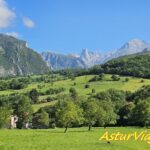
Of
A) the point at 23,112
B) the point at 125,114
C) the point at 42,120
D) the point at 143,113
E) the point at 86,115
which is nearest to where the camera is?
the point at 86,115

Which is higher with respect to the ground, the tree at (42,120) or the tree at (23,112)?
the tree at (23,112)

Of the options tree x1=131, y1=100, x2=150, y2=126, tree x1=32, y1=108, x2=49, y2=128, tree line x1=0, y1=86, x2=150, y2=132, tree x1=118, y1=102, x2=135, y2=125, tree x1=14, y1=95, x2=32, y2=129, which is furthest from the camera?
tree x1=32, y1=108, x2=49, y2=128

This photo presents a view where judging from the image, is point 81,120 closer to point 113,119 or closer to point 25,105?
point 113,119

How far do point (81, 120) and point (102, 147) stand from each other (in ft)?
194

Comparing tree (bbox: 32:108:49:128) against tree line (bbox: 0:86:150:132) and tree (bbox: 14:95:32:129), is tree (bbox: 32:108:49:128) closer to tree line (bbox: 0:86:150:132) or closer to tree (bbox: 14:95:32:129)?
tree line (bbox: 0:86:150:132)

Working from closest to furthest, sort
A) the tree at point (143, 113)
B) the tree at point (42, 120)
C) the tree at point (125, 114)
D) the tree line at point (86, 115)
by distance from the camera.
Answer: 1. the tree line at point (86, 115)
2. the tree at point (143, 113)
3. the tree at point (125, 114)
4. the tree at point (42, 120)

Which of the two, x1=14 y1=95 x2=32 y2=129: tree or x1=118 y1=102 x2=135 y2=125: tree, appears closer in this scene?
x1=14 y1=95 x2=32 y2=129: tree

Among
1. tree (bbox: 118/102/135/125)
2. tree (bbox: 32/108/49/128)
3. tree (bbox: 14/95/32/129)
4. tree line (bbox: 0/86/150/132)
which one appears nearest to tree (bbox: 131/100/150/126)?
tree line (bbox: 0/86/150/132)

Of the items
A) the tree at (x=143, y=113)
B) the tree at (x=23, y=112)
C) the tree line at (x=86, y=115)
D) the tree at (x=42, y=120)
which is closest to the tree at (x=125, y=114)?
the tree line at (x=86, y=115)

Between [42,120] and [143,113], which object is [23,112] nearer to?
[42,120]

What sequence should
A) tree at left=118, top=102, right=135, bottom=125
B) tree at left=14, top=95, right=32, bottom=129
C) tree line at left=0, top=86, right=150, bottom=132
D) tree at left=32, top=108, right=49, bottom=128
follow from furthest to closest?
tree at left=32, top=108, right=49, bottom=128, tree at left=118, top=102, right=135, bottom=125, tree at left=14, top=95, right=32, bottom=129, tree line at left=0, top=86, right=150, bottom=132

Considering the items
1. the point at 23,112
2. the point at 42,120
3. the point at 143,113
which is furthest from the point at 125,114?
the point at 23,112

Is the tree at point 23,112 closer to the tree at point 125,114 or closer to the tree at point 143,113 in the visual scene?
the tree at point 125,114

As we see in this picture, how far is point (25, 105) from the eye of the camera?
145 m
